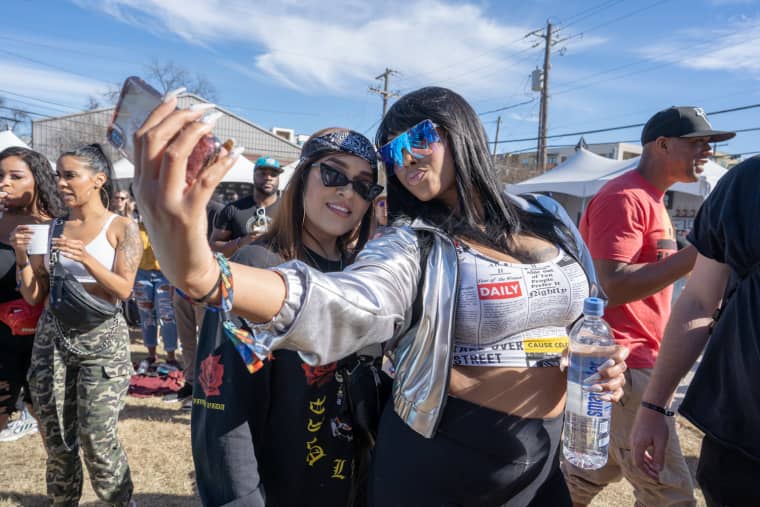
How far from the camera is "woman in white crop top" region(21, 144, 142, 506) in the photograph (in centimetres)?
277

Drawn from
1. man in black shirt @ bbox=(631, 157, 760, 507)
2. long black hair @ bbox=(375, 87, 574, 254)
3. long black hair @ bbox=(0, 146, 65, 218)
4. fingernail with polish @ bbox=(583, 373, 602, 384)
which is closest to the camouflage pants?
long black hair @ bbox=(0, 146, 65, 218)

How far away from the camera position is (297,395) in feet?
5.42

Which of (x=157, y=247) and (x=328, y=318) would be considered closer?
(x=157, y=247)

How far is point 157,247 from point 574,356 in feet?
4.26

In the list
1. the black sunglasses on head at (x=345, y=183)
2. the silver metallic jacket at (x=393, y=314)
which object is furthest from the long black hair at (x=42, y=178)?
the silver metallic jacket at (x=393, y=314)

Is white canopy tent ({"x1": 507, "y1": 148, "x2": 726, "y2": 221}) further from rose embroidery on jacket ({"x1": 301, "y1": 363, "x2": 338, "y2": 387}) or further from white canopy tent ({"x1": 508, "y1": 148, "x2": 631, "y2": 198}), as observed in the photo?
rose embroidery on jacket ({"x1": 301, "y1": 363, "x2": 338, "y2": 387})

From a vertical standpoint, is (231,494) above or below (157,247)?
below

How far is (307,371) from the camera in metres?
1.66

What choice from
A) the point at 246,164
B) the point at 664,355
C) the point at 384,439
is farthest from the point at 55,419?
Answer: the point at 246,164

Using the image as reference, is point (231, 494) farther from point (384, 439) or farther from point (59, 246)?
point (59, 246)

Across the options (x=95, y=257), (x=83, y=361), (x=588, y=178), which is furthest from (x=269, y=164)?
(x=588, y=178)

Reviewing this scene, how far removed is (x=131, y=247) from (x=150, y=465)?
6.75 feet

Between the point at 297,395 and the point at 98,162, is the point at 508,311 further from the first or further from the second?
the point at 98,162

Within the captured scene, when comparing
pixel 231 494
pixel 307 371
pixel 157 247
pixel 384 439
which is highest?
pixel 157 247
